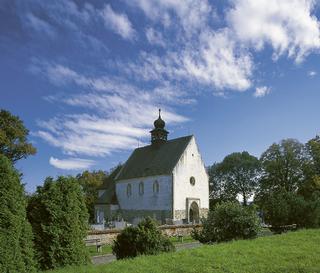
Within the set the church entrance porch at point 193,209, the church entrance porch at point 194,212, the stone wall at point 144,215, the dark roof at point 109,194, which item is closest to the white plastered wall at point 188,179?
the church entrance porch at point 193,209

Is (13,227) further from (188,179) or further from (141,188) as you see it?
(141,188)

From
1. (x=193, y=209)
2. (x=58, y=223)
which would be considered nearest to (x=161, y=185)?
(x=193, y=209)

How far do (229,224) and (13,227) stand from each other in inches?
438

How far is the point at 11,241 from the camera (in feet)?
32.1

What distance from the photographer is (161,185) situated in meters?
43.1

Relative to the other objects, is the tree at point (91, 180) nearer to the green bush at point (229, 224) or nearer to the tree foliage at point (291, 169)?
the tree foliage at point (291, 169)

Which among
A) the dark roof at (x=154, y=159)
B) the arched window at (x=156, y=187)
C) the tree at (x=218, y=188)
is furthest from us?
the tree at (x=218, y=188)

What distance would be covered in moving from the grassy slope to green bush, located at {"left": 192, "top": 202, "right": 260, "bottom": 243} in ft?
12.2

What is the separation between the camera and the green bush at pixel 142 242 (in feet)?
45.4

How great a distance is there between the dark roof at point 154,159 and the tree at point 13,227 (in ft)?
105

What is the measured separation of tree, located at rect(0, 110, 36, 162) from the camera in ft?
128

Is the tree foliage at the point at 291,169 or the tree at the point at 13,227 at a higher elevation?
the tree foliage at the point at 291,169

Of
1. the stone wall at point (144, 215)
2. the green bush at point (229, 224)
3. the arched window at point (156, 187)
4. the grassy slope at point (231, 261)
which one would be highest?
the arched window at point (156, 187)

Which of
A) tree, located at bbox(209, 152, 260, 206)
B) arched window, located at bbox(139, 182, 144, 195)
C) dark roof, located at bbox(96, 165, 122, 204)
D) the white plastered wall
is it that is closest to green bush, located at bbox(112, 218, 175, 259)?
the white plastered wall
